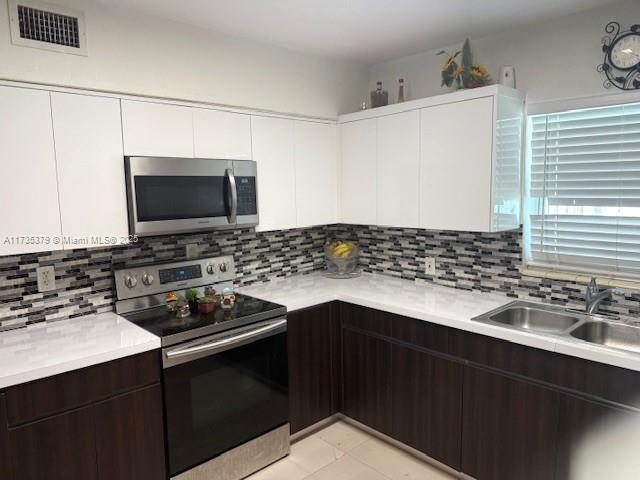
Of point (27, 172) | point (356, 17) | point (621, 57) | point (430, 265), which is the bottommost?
point (430, 265)

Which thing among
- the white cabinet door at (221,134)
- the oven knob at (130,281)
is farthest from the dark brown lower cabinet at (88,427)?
the white cabinet door at (221,134)

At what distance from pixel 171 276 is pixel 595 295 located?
2.21 m

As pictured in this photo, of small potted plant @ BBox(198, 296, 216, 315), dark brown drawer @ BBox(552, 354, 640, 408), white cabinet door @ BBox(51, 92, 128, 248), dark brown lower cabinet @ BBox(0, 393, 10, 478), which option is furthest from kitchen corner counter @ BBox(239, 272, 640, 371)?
dark brown lower cabinet @ BBox(0, 393, 10, 478)

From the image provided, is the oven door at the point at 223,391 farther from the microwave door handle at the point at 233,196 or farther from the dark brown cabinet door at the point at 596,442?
the dark brown cabinet door at the point at 596,442

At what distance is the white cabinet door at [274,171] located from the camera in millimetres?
2687

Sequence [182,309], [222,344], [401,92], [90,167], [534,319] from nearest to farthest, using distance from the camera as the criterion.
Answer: [90,167], [222,344], [182,309], [534,319], [401,92]

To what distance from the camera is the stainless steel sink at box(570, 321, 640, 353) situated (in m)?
2.06

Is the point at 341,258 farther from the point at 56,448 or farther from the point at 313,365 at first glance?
the point at 56,448

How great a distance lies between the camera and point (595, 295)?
7.14ft

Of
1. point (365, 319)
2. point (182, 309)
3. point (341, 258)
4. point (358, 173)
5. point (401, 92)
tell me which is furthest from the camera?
point (341, 258)

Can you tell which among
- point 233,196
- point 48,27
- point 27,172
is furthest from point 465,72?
point 27,172

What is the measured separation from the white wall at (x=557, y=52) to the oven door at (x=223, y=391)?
192cm

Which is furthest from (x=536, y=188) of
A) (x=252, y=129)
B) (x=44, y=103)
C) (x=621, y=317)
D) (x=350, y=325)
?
(x=44, y=103)

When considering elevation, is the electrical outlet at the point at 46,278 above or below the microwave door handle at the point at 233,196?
below
